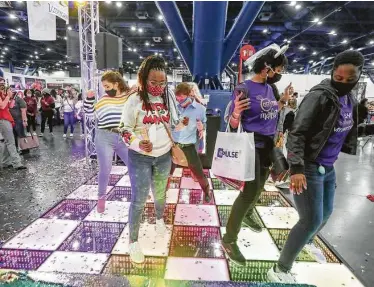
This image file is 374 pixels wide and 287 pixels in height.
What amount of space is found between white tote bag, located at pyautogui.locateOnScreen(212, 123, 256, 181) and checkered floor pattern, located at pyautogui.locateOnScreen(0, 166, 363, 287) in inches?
31.1

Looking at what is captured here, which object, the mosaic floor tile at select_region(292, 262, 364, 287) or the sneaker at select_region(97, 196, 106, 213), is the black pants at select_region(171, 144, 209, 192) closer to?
the sneaker at select_region(97, 196, 106, 213)

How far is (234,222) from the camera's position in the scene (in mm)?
2148

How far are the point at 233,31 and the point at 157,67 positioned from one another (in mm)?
4093

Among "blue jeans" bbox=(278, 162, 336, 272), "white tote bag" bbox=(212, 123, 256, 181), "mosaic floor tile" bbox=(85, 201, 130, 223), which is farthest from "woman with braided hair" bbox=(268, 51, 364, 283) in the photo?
"mosaic floor tile" bbox=(85, 201, 130, 223)

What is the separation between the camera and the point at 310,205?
1690 mm

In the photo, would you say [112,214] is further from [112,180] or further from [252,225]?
[252,225]

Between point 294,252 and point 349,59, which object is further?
point 294,252

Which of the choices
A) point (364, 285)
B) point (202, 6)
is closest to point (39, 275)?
point (364, 285)

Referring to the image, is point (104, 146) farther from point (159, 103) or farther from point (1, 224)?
point (1, 224)

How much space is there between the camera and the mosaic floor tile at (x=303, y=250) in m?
2.29

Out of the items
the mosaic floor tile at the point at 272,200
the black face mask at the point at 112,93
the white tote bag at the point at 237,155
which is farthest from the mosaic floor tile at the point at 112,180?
the white tote bag at the point at 237,155

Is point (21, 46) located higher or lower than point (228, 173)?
higher

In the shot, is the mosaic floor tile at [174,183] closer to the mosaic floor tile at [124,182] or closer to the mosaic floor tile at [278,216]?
the mosaic floor tile at [124,182]

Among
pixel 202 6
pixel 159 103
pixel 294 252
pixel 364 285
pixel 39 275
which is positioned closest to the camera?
pixel 39 275
